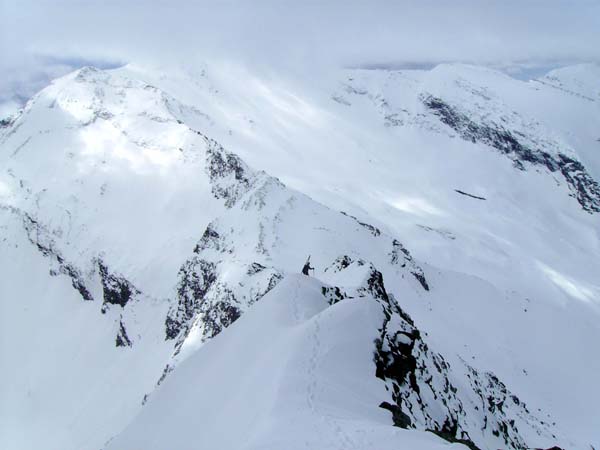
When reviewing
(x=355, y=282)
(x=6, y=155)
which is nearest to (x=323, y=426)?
(x=355, y=282)

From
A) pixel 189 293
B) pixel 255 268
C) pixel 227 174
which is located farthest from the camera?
pixel 227 174

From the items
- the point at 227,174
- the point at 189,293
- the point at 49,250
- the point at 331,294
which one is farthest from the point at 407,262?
the point at 49,250

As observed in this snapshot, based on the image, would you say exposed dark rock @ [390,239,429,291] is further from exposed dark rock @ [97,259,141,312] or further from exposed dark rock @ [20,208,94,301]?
exposed dark rock @ [20,208,94,301]

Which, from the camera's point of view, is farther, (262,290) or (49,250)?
(49,250)

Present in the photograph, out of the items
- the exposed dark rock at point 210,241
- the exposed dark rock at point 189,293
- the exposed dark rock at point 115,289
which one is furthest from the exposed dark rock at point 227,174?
the exposed dark rock at point 115,289

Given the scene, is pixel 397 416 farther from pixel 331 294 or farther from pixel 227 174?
pixel 227 174

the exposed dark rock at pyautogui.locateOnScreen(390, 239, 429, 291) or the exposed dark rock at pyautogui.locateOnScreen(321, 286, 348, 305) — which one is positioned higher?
the exposed dark rock at pyautogui.locateOnScreen(321, 286, 348, 305)

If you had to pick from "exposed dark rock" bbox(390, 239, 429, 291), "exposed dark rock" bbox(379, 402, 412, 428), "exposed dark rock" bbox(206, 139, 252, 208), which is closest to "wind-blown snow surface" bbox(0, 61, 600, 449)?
"exposed dark rock" bbox(379, 402, 412, 428)

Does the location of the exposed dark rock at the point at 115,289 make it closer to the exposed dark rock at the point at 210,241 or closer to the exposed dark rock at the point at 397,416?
the exposed dark rock at the point at 210,241
